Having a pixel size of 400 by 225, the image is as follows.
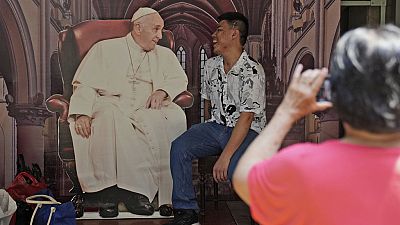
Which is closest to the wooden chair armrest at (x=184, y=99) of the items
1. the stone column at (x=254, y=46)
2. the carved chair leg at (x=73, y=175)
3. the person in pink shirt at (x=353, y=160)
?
the stone column at (x=254, y=46)

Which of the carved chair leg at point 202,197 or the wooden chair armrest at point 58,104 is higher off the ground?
the wooden chair armrest at point 58,104

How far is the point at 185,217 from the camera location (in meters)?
4.34

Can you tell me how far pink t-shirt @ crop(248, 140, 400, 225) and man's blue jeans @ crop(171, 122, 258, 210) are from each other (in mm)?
2786

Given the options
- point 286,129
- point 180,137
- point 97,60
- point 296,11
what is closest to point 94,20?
point 97,60

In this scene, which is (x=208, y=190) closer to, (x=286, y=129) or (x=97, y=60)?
(x=97, y=60)

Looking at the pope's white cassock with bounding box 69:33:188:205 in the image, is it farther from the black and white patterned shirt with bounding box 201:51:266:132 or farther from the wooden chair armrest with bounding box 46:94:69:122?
the black and white patterned shirt with bounding box 201:51:266:132

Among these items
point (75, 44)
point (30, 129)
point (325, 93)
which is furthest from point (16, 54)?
point (325, 93)

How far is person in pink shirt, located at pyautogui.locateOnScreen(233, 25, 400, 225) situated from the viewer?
1.36 meters

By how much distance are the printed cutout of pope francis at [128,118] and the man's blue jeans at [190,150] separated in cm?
36

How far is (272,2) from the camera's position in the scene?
Result: 15.9 ft

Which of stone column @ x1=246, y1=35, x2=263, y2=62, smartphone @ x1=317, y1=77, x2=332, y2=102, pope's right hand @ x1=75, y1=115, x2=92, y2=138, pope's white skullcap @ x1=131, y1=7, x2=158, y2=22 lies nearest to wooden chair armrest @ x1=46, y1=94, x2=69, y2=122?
pope's right hand @ x1=75, y1=115, x2=92, y2=138

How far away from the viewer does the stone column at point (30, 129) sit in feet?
15.7

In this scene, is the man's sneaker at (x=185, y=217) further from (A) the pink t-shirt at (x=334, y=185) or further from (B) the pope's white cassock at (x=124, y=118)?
(A) the pink t-shirt at (x=334, y=185)

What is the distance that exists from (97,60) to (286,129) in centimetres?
341
